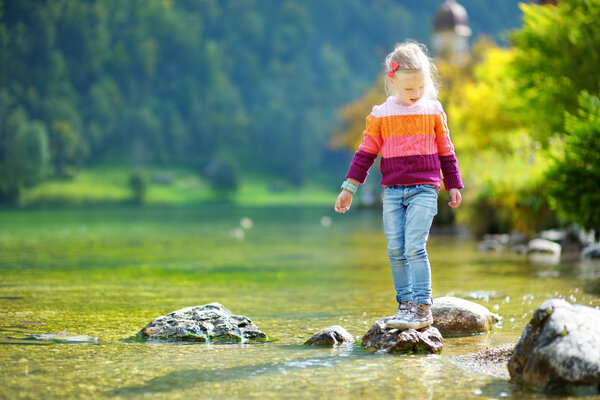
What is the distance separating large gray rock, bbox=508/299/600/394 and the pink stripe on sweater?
6.37 feet

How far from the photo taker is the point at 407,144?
763cm

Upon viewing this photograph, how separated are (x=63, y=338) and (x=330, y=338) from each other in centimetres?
260

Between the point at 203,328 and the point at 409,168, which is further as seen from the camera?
the point at 203,328

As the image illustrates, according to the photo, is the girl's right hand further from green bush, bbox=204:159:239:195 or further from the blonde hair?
green bush, bbox=204:159:239:195

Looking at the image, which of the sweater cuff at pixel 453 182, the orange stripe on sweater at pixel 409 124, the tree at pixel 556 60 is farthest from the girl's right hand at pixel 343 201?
the tree at pixel 556 60

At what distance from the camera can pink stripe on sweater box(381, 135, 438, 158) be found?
7.61m

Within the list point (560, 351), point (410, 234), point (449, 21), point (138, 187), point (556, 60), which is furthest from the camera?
point (138, 187)

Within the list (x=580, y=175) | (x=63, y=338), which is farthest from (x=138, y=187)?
(x=63, y=338)

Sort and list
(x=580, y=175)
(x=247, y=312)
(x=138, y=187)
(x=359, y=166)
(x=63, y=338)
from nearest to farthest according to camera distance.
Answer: (x=359, y=166) < (x=63, y=338) < (x=247, y=312) < (x=580, y=175) < (x=138, y=187)

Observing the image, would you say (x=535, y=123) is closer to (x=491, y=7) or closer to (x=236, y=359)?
(x=236, y=359)

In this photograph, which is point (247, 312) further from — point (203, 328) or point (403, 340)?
point (403, 340)

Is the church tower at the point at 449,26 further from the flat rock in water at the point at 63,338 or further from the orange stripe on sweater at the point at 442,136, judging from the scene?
the flat rock in water at the point at 63,338

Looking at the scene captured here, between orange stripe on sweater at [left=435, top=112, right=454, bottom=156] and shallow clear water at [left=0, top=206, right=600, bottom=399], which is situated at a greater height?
orange stripe on sweater at [left=435, top=112, right=454, bottom=156]

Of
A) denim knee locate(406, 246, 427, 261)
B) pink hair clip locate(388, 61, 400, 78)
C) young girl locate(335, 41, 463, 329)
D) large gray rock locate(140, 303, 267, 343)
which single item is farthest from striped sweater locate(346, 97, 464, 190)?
large gray rock locate(140, 303, 267, 343)
